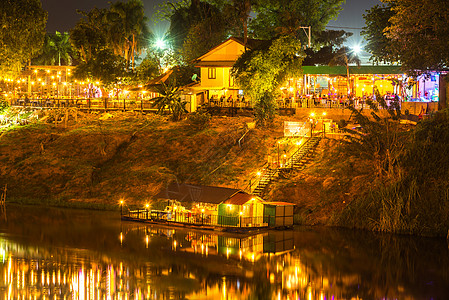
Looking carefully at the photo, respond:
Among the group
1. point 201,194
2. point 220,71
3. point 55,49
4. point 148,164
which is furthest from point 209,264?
point 55,49

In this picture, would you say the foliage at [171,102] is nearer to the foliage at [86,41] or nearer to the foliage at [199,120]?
the foliage at [199,120]

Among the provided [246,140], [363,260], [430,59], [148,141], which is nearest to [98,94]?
[148,141]

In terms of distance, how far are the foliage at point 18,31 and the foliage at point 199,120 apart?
22.0m

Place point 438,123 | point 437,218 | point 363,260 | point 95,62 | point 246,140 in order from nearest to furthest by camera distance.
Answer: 1. point 363,260
2. point 437,218
3. point 438,123
4. point 246,140
5. point 95,62

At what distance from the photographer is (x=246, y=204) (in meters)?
41.2

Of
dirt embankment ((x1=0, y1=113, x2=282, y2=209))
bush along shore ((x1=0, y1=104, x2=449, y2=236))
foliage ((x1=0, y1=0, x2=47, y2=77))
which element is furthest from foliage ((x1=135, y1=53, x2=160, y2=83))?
dirt embankment ((x1=0, y1=113, x2=282, y2=209))

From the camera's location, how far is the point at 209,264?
32562 millimetres

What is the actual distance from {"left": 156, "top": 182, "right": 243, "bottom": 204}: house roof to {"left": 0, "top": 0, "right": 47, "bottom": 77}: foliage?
33.5m

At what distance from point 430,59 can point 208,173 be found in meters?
21.0

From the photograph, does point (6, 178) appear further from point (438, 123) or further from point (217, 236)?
point (438, 123)

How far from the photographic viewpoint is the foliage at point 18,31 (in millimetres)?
67062

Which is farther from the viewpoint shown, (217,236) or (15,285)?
(217,236)

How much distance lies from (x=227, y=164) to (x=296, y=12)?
39941mm

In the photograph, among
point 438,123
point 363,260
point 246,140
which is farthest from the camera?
point 246,140
